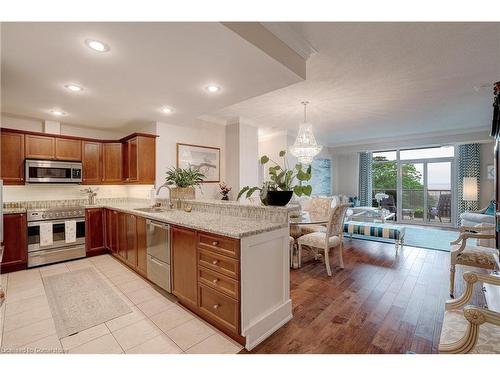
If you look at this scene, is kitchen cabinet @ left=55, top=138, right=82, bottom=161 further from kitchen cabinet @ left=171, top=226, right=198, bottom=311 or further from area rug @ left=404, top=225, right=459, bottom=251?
area rug @ left=404, top=225, right=459, bottom=251

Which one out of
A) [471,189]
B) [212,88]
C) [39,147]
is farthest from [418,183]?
[39,147]

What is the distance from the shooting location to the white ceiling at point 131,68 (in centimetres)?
158

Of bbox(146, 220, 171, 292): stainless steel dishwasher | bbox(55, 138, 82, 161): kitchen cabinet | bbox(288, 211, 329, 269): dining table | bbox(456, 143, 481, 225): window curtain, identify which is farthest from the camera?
bbox(456, 143, 481, 225): window curtain

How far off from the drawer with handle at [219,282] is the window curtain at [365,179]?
25.0 ft

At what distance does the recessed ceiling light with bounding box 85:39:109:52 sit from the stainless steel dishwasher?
1.65 meters

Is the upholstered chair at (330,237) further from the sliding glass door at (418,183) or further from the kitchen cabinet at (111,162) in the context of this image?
the sliding glass door at (418,183)

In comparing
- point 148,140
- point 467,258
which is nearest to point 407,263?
point 467,258

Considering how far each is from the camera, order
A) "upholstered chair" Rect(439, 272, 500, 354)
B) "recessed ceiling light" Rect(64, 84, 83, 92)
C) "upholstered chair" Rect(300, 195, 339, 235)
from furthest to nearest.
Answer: "upholstered chair" Rect(300, 195, 339, 235), "recessed ceiling light" Rect(64, 84, 83, 92), "upholstered chair" Rect(439, 272, 500, 354)

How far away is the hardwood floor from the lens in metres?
1.73

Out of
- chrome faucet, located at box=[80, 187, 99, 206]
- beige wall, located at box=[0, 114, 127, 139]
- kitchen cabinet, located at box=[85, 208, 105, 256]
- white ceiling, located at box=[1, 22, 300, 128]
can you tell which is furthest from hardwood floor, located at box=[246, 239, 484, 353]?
beige wall, located at box=[0, 114, 127, 139]

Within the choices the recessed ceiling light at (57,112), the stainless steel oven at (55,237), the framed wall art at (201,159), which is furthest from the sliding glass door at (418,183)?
the recessed ceiling light at (57,112)

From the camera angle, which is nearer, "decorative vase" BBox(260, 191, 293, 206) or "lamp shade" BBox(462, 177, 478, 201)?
"decorative vase" BBox(260, 191, 293, 206)

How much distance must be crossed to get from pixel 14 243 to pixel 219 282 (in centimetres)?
335

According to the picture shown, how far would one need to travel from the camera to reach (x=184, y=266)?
2.12m
